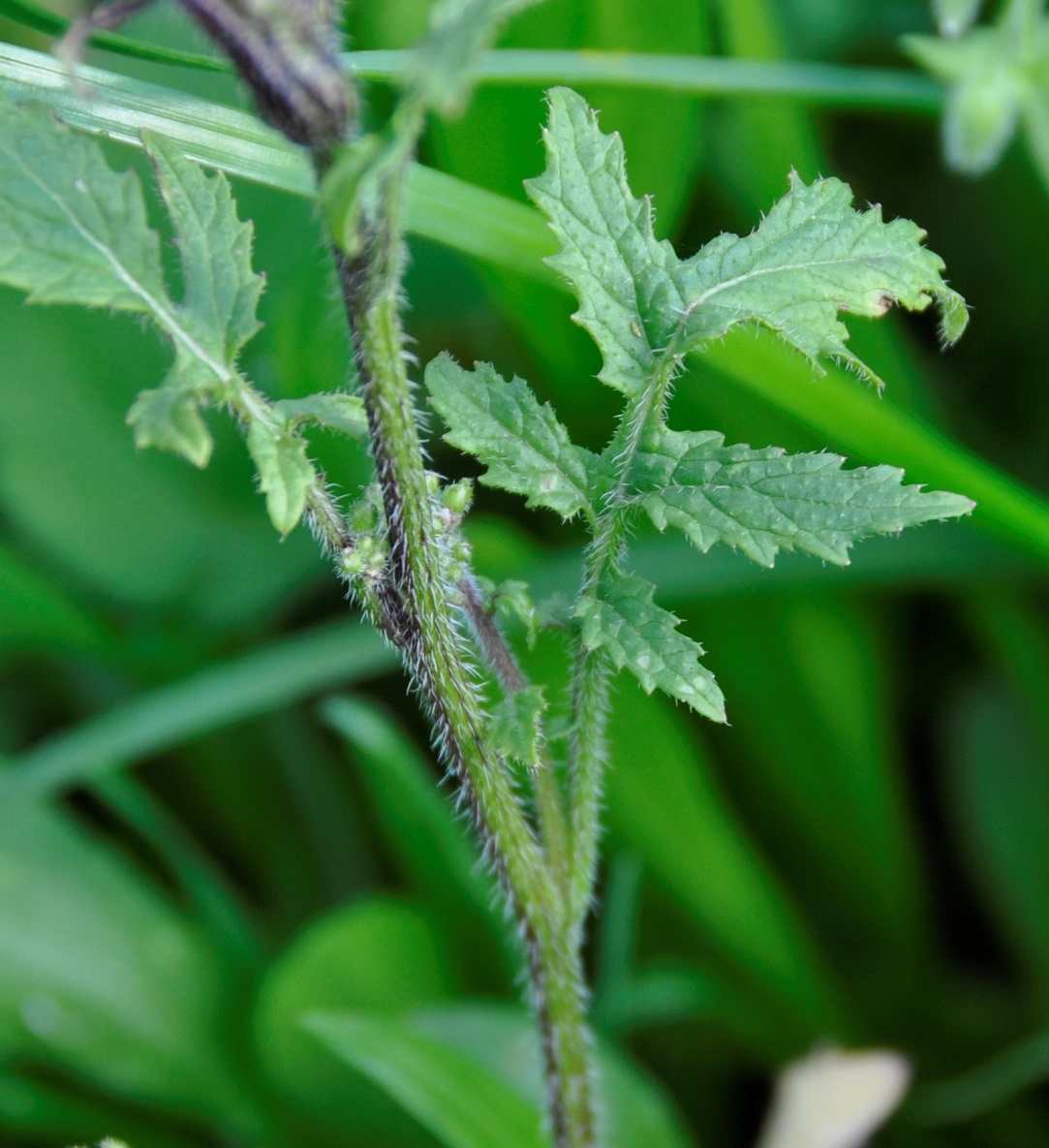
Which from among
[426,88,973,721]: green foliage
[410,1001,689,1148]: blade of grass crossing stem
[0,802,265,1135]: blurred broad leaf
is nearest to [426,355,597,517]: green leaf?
[426,88,973,721]: green foliage

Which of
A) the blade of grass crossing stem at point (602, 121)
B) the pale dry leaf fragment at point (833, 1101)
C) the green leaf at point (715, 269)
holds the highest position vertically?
the blade of grass crossing stem at point (602, 121)

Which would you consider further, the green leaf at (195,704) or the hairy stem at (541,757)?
the green leaf at (195,704)

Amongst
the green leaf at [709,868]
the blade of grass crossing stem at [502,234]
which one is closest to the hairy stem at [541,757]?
the blade of grass crossing stem at [502,234]

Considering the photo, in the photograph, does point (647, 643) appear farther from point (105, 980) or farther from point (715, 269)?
point (105, 980)

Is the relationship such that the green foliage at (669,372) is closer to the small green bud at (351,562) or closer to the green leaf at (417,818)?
the small green bud at (351,562)

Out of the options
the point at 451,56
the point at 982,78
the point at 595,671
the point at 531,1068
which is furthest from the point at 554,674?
the point at 451,56

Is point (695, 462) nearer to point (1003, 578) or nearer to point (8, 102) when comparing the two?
point (8, 102)

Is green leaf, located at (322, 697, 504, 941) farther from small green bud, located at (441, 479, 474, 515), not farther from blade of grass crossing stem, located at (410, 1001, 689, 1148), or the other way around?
small green bud, located at (441, 479, 474, 515)
